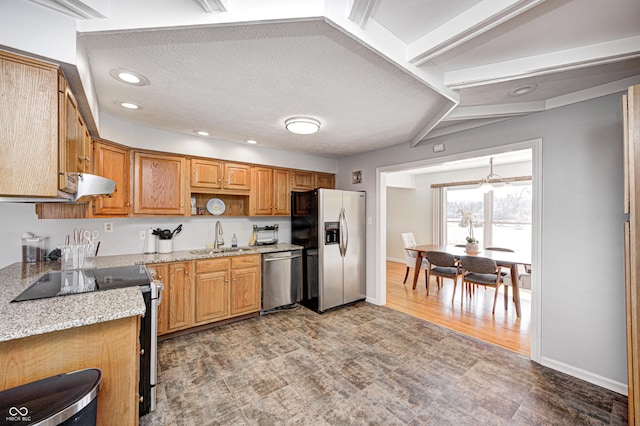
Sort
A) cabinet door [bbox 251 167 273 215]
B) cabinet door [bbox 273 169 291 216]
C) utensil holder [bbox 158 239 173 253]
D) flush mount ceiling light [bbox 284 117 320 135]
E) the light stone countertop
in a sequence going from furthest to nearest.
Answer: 1. cabinet door [bbox 273 169 291 216]
2. cabinet door [bbox 251 167 273 215]
3. utensil holder [bbox 158 239 173 253]
4. flush mount ceiling light [bbox 284 117 320 135]
5. the light stone countertop

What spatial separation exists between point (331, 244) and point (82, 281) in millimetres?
2625

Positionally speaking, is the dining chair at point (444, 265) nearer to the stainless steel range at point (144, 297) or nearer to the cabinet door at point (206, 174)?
the cabinet door at point (206, 174)

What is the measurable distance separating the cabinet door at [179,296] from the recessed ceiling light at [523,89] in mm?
3552

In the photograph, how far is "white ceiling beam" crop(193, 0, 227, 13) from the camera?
→ 120cm

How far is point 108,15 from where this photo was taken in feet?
4.39

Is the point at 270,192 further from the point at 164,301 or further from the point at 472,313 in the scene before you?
the point at 472,313

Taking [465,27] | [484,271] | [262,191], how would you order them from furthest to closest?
[262,191] → [484,271] → [465,27]

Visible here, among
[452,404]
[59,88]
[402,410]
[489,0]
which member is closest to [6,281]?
[59,88]

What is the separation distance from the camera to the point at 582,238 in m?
2.19

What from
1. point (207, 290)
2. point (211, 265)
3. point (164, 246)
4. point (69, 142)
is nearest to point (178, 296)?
point (207, 290)

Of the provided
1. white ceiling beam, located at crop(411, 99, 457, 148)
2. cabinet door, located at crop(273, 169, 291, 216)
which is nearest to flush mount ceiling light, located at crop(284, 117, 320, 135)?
white ceiling beam, located at crop(411, 99, 457, 148)

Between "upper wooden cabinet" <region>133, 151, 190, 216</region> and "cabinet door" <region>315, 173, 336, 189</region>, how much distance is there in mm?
2041

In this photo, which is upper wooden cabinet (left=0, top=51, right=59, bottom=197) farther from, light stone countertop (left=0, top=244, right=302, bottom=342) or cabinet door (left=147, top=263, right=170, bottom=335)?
cabinet door (left=147, top=263, right=170, bottom=335)

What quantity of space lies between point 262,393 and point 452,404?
141 cm
